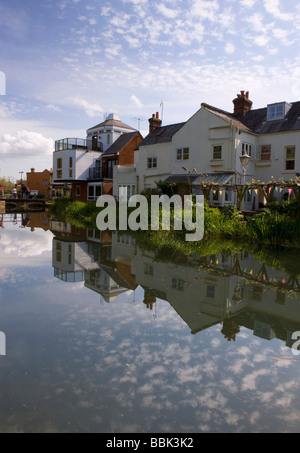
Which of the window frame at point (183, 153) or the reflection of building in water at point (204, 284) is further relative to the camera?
the window frame at point (183, 153)

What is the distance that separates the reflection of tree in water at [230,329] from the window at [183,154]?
23076 mm

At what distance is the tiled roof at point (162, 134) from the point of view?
30500mm

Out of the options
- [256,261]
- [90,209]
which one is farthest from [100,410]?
[90,209]

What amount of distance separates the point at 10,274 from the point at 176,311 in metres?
4.94

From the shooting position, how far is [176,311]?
6371 millimetres

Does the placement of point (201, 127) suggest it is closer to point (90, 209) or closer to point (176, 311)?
point (90, 209)

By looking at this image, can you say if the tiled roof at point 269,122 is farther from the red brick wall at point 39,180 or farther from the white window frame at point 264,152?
the red brick wall at point 39,180

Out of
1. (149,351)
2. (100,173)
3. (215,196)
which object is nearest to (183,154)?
(215,196)

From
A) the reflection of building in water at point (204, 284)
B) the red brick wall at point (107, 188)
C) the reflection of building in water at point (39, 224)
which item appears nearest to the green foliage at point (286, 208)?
the reflection of building in water at point (204, 284)

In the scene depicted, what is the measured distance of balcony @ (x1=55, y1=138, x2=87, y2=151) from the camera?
1544 inches

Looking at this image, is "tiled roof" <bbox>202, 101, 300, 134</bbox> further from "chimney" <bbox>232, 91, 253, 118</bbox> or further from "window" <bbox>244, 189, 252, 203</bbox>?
"window" <bbox>244, 189, 252, 203</bbox>

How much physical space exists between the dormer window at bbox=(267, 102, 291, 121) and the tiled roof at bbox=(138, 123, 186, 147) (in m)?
7.52

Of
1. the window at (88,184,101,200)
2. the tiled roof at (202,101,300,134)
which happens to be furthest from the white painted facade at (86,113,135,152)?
the tiled roof at (202,101,300,134)
